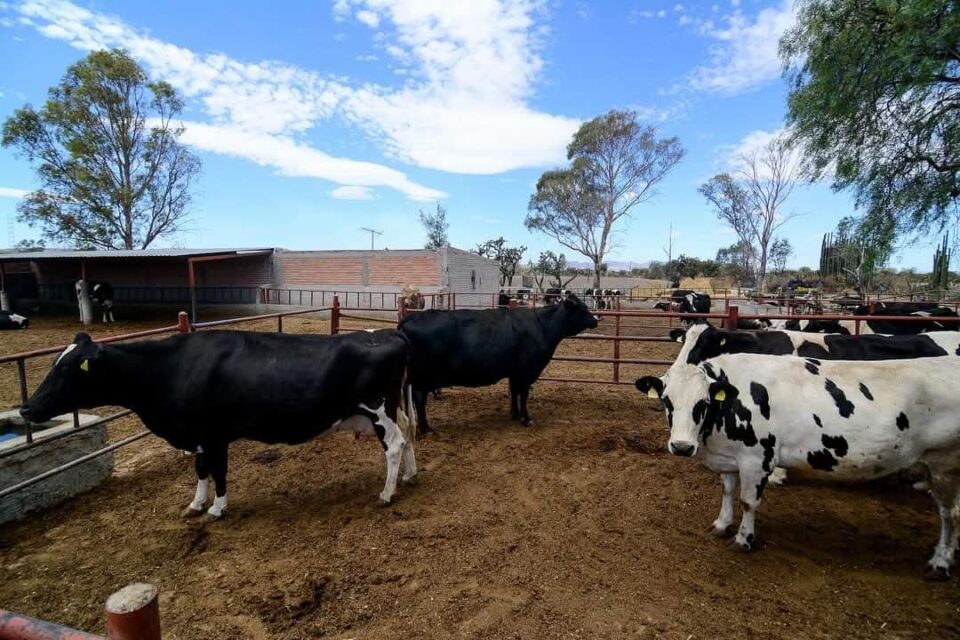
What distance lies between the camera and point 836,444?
3.04 meters

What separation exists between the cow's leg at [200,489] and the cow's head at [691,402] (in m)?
3.45

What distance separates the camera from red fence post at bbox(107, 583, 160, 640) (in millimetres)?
→ 916

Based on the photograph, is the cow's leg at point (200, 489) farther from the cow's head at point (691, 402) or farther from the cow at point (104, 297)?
the cow at point (104, 297)

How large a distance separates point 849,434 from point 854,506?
1.43 m

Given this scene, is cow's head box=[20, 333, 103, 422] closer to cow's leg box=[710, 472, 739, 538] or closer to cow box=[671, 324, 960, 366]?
cow's leg box=[710, 472, 739, 538]

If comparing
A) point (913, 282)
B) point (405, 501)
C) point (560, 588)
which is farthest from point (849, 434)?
point (913, 282)

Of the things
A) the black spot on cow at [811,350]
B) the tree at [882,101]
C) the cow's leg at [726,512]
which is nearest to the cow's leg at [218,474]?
the cow's leg at [726,512]

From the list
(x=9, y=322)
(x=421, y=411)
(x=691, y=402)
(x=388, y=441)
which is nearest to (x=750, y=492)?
(x=691, y=402)

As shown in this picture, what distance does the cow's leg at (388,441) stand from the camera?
396 centimetres

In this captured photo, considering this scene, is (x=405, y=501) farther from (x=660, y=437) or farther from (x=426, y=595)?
(x=660, y=437)

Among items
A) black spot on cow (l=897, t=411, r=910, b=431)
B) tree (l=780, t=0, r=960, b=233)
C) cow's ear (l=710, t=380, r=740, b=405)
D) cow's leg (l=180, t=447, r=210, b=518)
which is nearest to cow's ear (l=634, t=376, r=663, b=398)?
cow's ear (l=710, t=380, r=740, b=405)

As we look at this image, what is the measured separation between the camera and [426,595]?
112 inches

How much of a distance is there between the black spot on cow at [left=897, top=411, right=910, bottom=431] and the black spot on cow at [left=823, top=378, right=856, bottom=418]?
25cm

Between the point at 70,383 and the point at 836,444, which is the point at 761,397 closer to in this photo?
the point at 836,444
